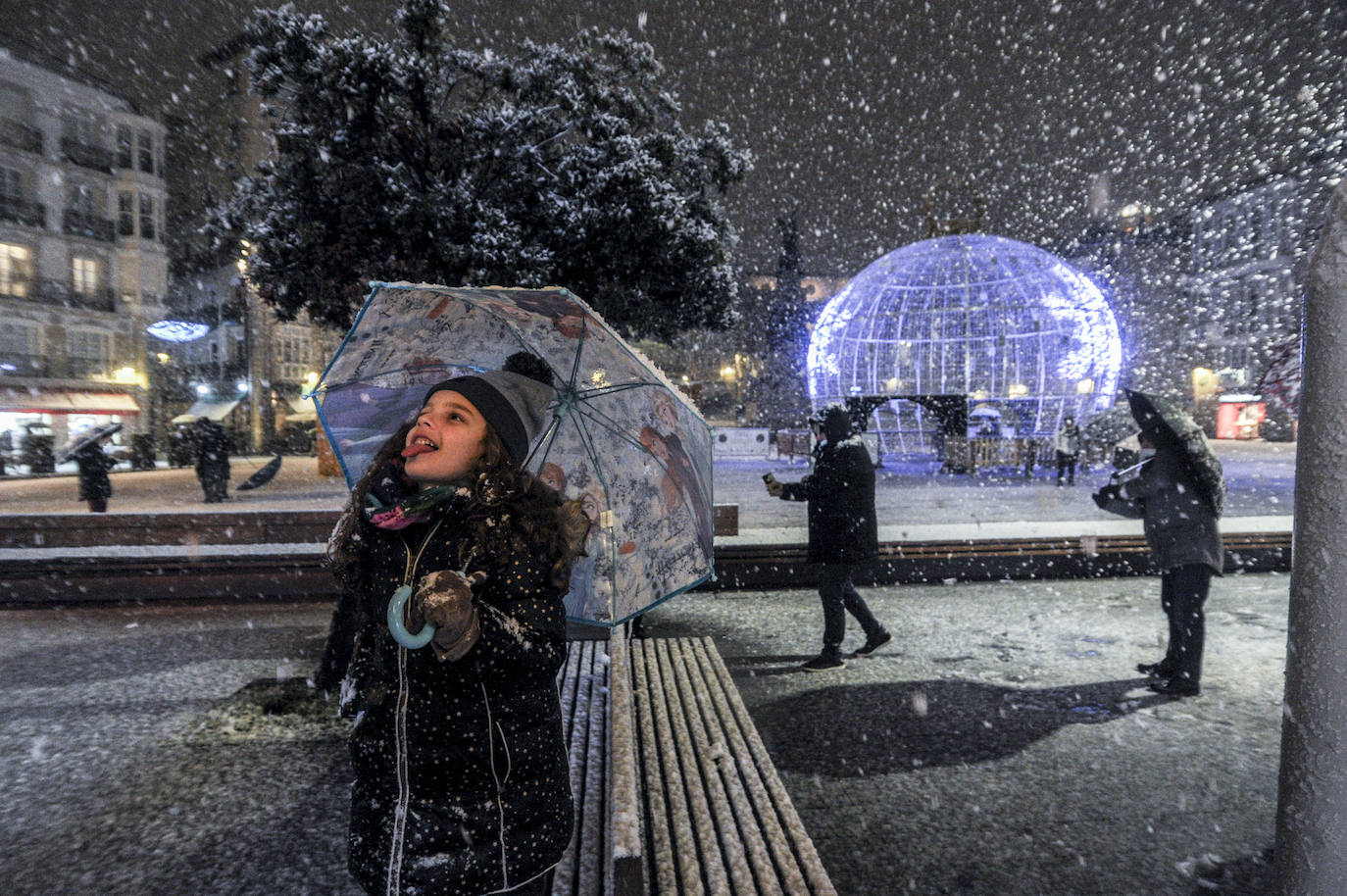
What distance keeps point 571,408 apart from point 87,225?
143 feet

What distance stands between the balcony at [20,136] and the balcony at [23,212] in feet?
7.37

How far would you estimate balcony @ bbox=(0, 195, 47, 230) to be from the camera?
3344 centimetres

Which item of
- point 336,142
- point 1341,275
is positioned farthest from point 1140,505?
point 336,142

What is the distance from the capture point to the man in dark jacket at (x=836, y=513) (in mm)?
6043

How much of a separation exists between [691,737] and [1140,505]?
392 centimetres

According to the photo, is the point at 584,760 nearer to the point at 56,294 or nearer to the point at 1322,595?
the point at 1322,595

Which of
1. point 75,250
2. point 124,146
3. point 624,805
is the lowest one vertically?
point 624,805

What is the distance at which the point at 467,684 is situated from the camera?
6.19 feet

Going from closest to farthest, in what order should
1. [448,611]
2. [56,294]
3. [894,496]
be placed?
[448,611] < [894,496] < [56,294]

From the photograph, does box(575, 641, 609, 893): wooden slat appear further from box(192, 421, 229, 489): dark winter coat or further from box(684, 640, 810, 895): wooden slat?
box(192, 421, 229, 489): dark winter coat

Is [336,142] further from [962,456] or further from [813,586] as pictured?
[962,456]

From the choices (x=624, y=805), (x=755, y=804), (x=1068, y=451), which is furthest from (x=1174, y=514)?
(x=1068, y=451)

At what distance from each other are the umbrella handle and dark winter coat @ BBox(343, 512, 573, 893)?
20 cm

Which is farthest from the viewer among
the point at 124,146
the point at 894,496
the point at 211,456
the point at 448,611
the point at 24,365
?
the point at 124,146
